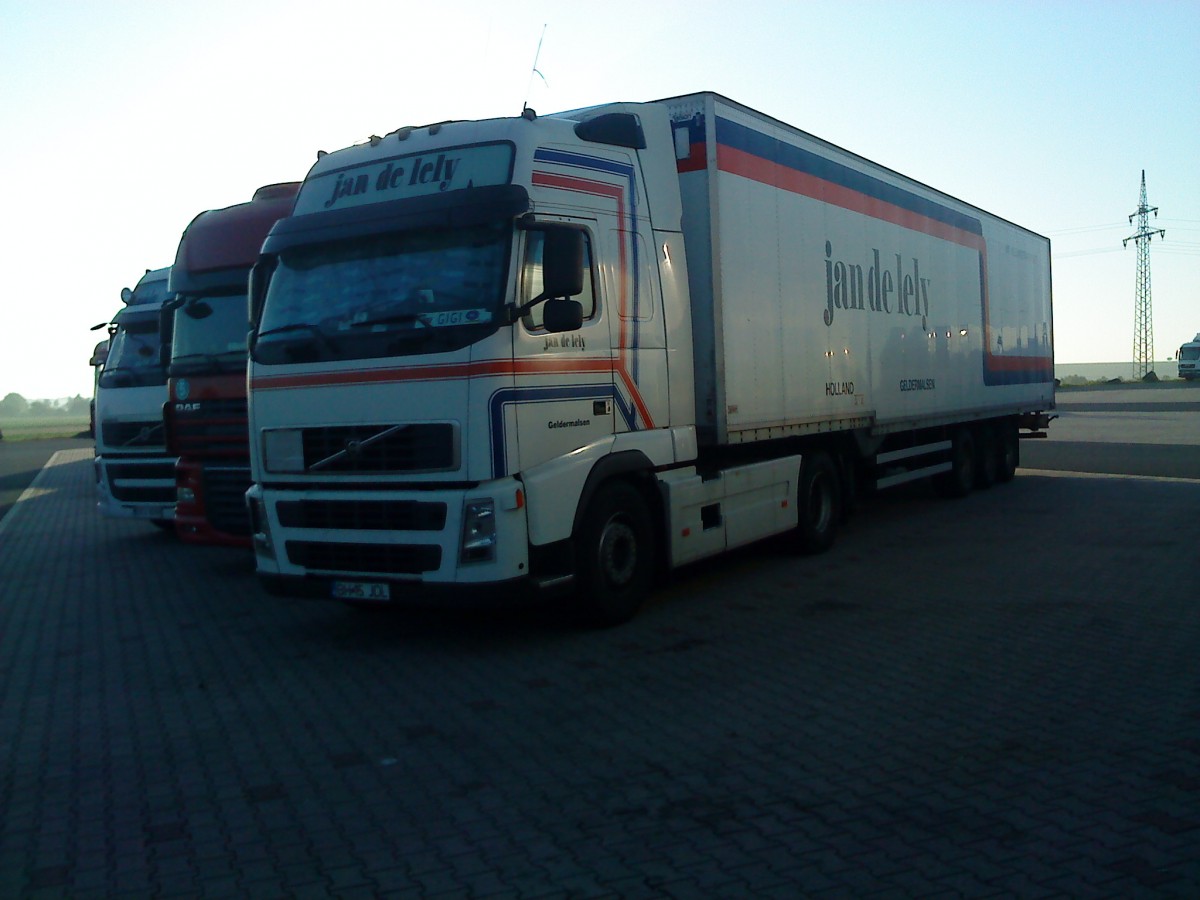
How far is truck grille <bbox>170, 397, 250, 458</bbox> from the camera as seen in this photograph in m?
10.7

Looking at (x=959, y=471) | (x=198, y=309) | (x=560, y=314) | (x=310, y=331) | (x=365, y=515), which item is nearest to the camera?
(x=560, y=314)

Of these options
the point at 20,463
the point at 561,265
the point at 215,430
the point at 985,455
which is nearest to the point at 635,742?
the point at 561,265

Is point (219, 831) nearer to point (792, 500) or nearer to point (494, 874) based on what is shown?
point (494, 874)

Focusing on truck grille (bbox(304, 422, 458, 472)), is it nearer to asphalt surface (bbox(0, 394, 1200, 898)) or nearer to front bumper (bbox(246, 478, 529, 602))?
front bumper (bbox(246, 478, 529, 602))

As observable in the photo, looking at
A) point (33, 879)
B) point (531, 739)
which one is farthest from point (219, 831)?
point (531, 739)

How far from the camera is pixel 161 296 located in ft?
45.8

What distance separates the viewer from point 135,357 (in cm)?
1316

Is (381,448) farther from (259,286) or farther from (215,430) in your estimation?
(215,430)

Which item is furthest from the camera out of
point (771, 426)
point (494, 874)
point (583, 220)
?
point (771, 426)

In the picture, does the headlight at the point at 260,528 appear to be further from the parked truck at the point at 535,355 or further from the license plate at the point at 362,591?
the license plate at the point at 362,591

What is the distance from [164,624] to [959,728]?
6283 millimetres

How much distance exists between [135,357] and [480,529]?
7.92 m

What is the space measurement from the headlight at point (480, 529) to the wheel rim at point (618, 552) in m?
1.05

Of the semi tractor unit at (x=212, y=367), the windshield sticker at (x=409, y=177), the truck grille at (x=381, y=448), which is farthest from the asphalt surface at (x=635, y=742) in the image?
the windshield sticker at (x=409, y=177)
